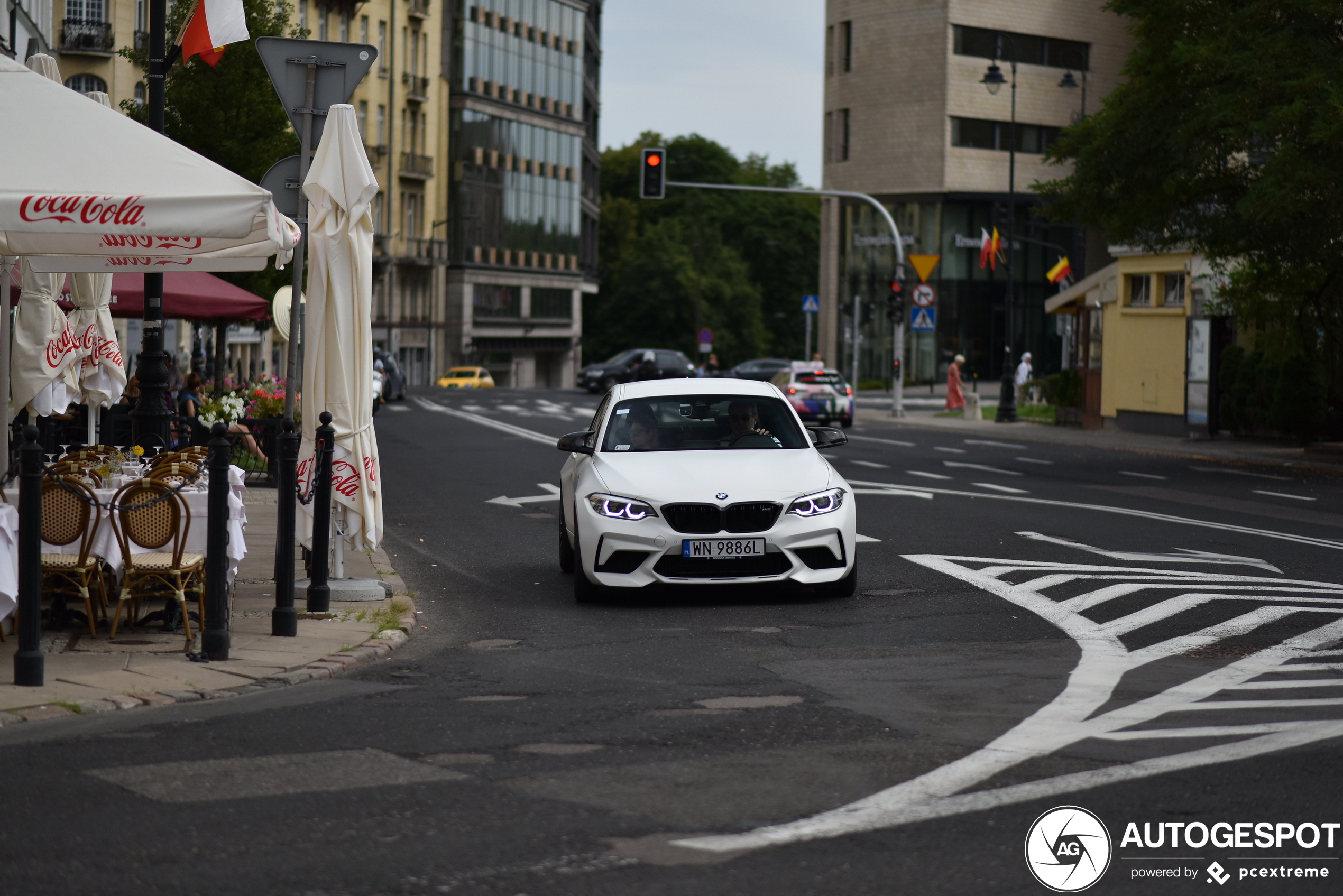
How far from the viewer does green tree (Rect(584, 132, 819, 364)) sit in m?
107

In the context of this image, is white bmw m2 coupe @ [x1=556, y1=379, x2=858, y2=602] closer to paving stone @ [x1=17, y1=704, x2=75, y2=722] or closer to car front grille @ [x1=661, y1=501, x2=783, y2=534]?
car front grille @ [x1=661, y1=501, x2=783, y2=534]

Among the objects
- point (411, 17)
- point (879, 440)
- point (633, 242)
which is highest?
point (411, 17)

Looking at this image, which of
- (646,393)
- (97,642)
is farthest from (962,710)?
(646,393)

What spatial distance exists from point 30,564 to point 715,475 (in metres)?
4.83

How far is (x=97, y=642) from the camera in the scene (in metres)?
9.58

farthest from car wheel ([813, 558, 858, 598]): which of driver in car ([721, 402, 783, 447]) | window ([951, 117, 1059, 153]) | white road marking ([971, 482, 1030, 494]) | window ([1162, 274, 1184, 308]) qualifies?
window ([951, 117, 1059, 153])

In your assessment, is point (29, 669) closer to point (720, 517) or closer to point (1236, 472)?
point (720, 517)

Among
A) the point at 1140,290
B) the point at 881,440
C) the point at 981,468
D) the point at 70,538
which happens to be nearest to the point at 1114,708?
the point at 70,538

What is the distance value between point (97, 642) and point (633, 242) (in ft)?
375

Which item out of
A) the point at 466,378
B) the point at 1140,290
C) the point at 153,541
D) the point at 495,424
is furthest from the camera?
the point at 466,378

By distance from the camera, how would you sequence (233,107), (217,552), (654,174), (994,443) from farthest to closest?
(654,174)
(994,443)
(233,107)
(217,552)

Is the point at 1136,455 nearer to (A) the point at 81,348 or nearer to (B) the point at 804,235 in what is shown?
(A) the point at 81,348

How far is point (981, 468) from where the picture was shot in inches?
1074

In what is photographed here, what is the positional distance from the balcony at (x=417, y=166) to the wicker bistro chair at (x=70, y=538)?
281 ft
